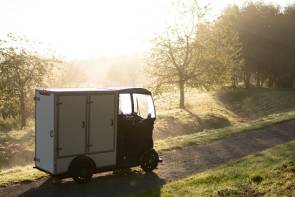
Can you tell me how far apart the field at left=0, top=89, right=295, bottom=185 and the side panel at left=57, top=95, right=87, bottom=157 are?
1.93 metres

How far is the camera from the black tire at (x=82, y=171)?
45.1 feet

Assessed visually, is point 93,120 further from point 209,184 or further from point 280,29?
point 280,29

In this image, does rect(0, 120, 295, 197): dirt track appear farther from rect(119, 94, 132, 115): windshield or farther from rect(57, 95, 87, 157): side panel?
rect(119, 94, 132, 115): windshield

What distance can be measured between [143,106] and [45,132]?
3.54 m

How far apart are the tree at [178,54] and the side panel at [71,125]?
31.1 meters

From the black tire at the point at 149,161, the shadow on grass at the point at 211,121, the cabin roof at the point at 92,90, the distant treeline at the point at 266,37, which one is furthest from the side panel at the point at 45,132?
the distant treeline at the point at 266,37

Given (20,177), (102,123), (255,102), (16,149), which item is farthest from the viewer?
(255,102)

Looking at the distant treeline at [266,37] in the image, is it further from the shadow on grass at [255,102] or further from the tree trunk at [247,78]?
the shadow on grass at [255,102]

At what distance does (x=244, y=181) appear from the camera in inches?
515

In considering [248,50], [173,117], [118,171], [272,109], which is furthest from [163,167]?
[248,50]

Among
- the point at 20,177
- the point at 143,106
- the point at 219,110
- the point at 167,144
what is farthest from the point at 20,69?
the point at 143,106

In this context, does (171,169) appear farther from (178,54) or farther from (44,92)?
(178,54)

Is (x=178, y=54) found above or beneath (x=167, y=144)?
above

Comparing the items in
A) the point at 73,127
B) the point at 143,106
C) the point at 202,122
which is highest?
the point at 143,106
